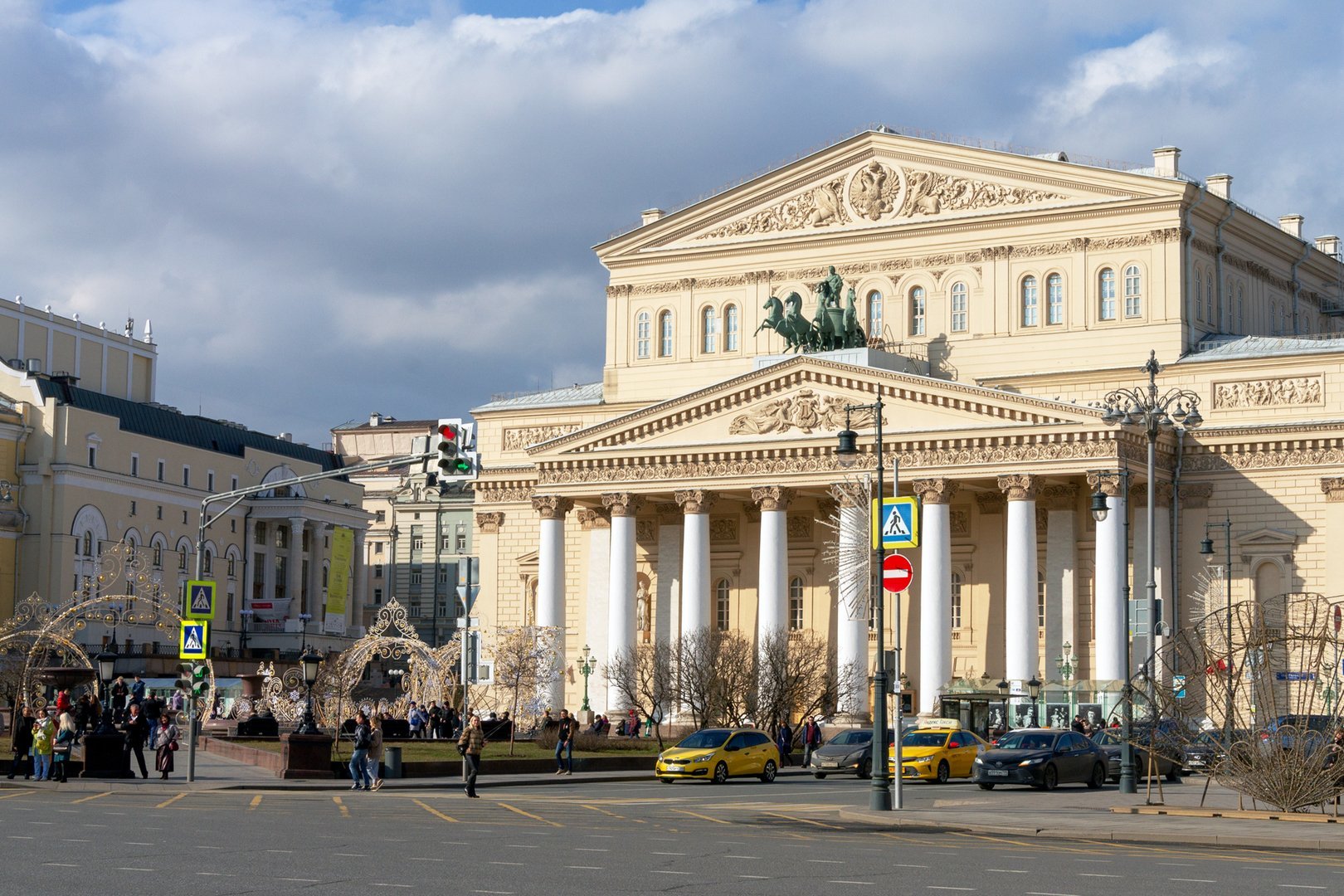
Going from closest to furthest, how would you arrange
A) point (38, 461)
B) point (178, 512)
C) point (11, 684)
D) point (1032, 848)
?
point (1032, 848) → point (11, 684) → point (38, 461) → point (178, 512)

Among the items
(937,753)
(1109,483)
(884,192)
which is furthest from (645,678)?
(884,192)

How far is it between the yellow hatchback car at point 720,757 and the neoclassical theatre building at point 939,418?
475 inches

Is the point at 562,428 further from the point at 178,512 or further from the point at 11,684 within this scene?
the point at 178,512

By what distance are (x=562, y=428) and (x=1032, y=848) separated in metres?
55.9

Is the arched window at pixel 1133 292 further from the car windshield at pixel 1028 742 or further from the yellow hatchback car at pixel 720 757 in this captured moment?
the car windshield at pixel 1028 742

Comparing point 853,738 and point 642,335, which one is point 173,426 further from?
point 853,738

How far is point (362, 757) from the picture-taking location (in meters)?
43.8

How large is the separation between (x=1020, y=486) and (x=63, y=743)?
35049 millimetres

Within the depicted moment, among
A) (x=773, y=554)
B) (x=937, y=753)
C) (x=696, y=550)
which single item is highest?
(x=696, y=550)

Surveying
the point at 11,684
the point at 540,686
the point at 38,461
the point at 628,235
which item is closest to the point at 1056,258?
the point at 628,235

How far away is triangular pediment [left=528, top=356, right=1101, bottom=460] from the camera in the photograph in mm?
68625

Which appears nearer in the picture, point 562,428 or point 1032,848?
point 1032,848

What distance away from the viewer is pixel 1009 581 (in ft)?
223

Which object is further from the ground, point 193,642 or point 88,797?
point 193,642
